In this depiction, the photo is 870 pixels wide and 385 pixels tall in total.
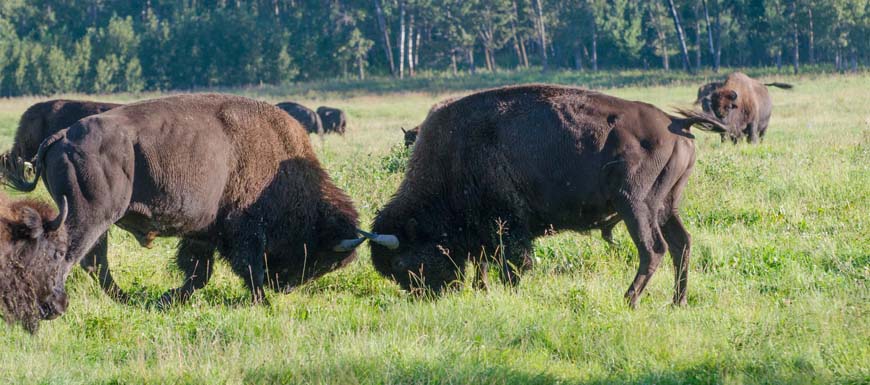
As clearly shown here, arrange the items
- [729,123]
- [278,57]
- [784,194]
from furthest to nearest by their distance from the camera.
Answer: [278,57] → [729,123] → [784,194]

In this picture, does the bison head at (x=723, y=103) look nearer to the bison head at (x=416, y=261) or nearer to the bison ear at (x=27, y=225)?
the bison head at (x=416, y=261)

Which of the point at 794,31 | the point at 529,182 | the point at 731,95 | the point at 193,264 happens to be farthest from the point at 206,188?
the point at 794,31

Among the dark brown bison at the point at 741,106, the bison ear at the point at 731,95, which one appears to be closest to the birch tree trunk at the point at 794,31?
the dark brown bison at the point at 741,106

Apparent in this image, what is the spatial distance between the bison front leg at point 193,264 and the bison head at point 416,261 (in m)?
1.41

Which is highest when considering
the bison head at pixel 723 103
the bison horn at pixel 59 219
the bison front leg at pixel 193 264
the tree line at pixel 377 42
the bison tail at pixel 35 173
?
the tree line at pixel 377 42

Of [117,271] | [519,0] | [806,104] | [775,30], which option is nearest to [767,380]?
[117,271]

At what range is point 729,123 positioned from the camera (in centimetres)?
1719

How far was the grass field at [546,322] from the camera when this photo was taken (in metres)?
5.18

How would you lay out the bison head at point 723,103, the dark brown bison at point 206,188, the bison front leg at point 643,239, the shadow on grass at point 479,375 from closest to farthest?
1. the shadow on grass at point 479,375
2. the dark brown bison at point 206,188
3. the bison front leg at point 643,239
4. the bison head at point 723,103

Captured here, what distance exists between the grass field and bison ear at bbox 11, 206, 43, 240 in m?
0.65

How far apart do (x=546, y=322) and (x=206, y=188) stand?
3.04m

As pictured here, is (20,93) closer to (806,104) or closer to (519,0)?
(519,0)

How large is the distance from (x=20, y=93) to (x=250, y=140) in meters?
69.0

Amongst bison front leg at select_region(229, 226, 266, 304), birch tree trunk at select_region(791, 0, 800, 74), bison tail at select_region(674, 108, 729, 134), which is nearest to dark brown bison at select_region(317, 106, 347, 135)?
bison front leg at select_region(229, 226, 266, 304)
